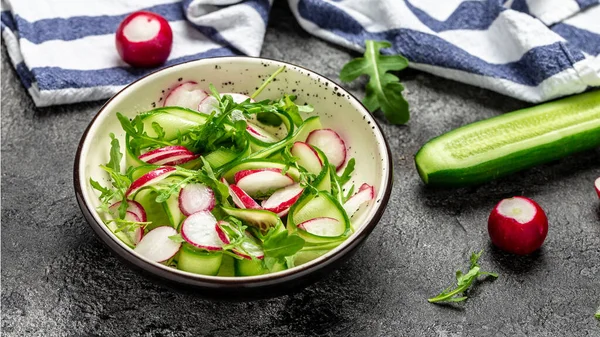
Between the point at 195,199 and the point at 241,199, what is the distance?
100 millimetres

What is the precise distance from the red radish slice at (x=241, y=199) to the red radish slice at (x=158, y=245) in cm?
15

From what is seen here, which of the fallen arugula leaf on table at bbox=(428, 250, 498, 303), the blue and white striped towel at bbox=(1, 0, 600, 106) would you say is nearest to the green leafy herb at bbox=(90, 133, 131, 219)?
the blue and white striped towel at bbox=(1, 0, 600, 106)

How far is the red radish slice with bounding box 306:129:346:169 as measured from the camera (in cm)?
193

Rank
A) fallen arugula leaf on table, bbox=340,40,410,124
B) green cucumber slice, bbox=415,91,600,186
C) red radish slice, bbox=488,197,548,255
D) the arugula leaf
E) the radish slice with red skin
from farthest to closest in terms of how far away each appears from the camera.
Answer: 1. fallen arugula leaf on table, bbox=340,40,410,124
2. green cucumber slice, bbox=415,91,600,186
3. red radish slice, bbox=488,197,548,255
4. the radish slice with red skin
5. the arugula leaf

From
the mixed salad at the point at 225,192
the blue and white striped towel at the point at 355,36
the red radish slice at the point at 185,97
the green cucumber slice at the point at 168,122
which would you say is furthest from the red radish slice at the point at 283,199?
the blue and white striped towel at the point at 355,36

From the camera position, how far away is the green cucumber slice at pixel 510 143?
2.07 m

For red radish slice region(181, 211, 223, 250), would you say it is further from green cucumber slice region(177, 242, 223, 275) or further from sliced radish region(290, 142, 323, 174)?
sliced radish region(290, 142, 323, 174)

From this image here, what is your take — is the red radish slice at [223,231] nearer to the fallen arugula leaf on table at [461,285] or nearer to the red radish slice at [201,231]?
the red radish slice at [201,231]

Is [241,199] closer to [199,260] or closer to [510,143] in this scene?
[199,260]

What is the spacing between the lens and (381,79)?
91.0 inches

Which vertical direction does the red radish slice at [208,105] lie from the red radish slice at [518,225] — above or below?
above

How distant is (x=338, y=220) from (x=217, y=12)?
105cm

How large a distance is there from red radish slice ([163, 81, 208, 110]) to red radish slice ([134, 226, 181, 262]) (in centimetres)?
43

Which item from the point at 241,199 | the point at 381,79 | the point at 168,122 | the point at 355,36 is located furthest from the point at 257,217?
the point at 355,36
